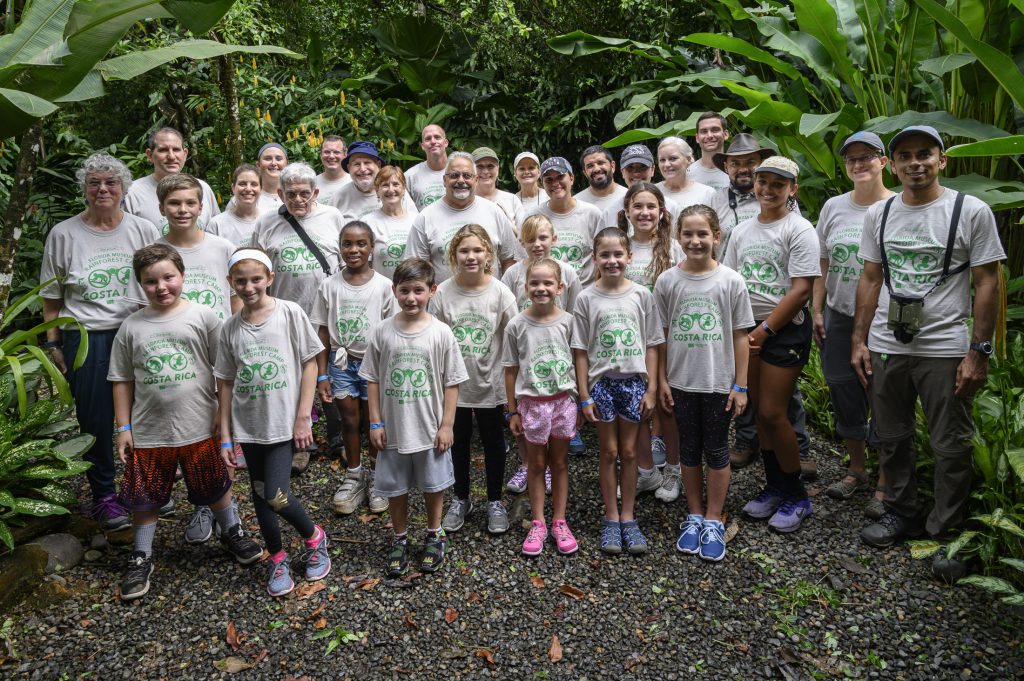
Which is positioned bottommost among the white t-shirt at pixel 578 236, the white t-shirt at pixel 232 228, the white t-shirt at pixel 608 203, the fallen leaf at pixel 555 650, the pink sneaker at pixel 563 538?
the fallen leaf at pixel 555 650

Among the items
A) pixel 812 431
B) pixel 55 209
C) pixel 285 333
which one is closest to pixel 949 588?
pixel 812 431

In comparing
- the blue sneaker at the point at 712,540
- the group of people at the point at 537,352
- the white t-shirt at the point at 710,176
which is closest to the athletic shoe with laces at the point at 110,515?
the group of people at the point at 537,352

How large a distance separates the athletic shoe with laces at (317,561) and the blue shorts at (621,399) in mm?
1570

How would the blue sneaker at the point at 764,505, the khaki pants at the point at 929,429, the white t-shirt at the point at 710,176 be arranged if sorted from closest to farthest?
the khaki pants at the point at 929,429
the blue sneaker at the point at 764,505
the white t-shirt at the point at 710,176

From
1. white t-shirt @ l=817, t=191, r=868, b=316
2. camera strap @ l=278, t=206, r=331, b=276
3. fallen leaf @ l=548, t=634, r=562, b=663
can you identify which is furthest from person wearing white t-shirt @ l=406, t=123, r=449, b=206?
fallen leaf @ l=548, t=634, r=562, b=663

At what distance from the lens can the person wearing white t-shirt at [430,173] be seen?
5.61 m

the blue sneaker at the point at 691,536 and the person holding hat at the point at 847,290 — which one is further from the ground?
the person holding hat at the point at 847,290

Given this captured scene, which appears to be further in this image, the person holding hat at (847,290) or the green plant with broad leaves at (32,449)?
the person holding hat at (847,290)

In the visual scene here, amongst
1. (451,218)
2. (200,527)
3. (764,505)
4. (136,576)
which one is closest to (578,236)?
(451,218)

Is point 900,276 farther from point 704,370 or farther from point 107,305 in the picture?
point 107,305

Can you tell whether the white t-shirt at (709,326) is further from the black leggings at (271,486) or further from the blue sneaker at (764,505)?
the black leggings at (271,486)

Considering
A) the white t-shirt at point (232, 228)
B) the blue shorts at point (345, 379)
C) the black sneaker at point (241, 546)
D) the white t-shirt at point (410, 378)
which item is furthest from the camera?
the white t-shirt at point (232, 228)

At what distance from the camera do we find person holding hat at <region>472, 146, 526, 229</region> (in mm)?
5207

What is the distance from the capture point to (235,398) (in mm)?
3512
